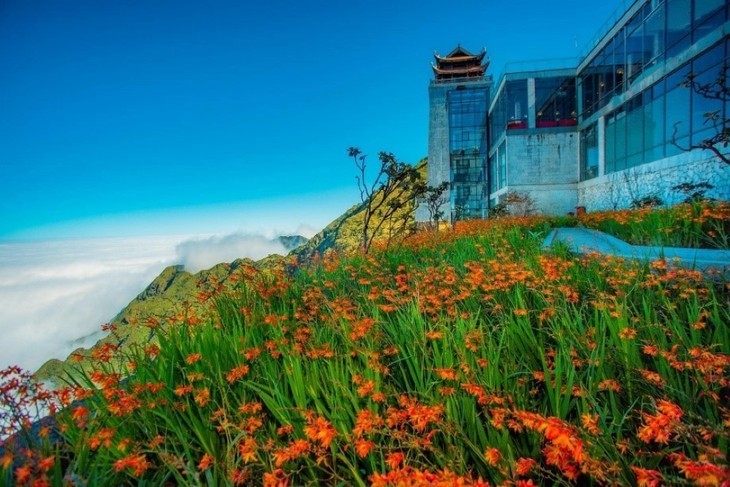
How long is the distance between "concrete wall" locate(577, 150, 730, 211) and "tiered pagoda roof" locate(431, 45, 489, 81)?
21.6 m

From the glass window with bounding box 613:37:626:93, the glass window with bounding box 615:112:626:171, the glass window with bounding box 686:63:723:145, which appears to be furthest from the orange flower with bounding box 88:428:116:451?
the glass window with bounding box 613:37:626:93

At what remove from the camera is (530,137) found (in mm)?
25609

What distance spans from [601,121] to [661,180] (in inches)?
302

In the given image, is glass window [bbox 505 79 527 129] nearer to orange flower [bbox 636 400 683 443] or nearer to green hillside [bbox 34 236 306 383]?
green hillside [bbox 34 236 306 383]

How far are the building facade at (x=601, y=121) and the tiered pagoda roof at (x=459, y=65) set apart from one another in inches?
8.8

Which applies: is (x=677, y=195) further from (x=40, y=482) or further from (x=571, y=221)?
(x=40, y=482)

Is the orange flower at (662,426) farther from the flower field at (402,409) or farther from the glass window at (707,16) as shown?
the glass window at (707,16)

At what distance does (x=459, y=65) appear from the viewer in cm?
3994

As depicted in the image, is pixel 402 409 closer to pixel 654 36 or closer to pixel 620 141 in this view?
pixel 654 36

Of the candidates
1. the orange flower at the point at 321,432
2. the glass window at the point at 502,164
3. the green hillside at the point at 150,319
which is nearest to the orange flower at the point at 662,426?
the orange flower at the point at 321,432

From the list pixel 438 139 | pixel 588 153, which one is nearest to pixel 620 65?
pixel 588 153

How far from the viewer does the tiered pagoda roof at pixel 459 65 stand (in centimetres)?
3866

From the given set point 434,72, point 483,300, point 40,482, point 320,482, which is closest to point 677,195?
point 483,300

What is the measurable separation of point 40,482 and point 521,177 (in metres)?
27.8
